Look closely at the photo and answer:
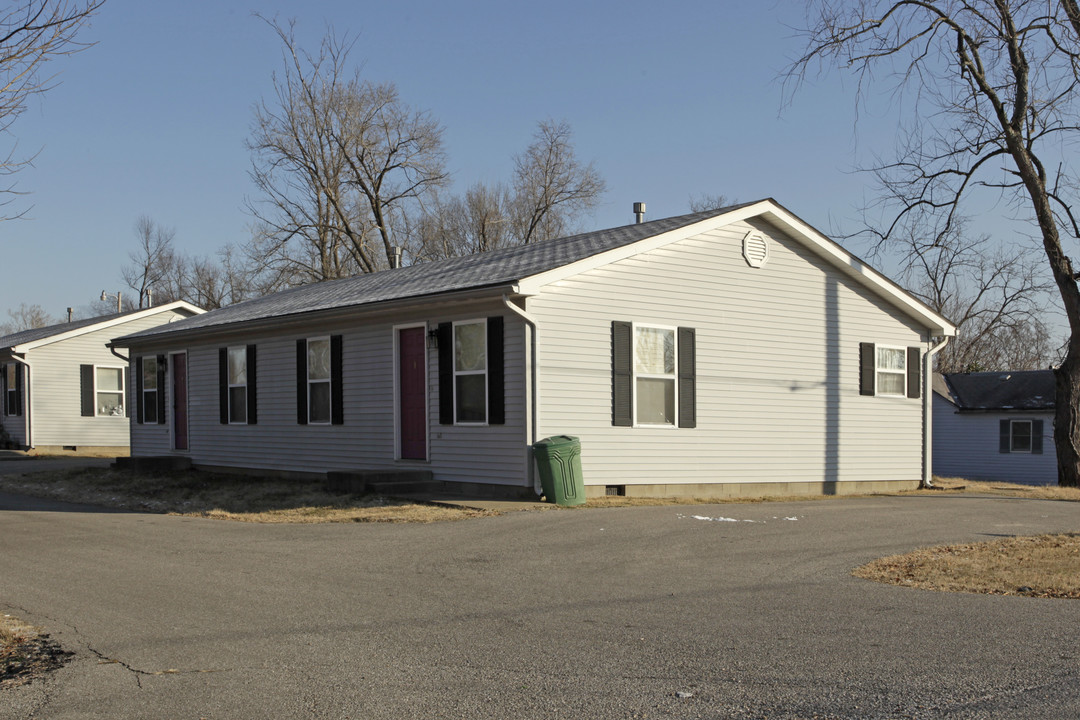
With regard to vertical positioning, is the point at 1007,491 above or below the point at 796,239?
below

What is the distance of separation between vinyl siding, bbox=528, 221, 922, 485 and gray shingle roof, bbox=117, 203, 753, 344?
2.01 ft

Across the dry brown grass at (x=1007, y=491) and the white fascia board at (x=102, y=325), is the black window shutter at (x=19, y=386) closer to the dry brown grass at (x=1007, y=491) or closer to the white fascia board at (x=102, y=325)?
the white fascia board at (x=102, y=325)

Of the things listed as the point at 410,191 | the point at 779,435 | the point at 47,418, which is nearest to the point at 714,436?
the point at 779,435

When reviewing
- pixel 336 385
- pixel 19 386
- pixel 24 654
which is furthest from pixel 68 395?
pixel 24 654

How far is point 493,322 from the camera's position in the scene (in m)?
14.3

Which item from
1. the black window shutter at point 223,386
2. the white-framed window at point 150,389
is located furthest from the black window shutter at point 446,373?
the white-framed window at point 150,389

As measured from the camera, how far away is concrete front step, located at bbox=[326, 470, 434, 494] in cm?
1461

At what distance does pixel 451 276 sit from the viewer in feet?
55.5

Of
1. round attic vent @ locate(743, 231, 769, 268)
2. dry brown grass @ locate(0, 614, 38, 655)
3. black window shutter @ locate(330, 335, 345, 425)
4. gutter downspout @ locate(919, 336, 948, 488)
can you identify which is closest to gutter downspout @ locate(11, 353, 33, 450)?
black window shutter @ locate(330, 335, 345, 425)

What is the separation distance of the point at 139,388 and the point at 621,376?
528 inches

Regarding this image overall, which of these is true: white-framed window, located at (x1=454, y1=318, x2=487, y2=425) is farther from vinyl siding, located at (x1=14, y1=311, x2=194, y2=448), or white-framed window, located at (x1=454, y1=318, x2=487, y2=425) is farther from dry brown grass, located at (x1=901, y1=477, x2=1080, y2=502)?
vinyl siding, located at (x1=14, y1=311, x2=194, y2=448)

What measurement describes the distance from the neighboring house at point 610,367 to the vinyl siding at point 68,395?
1136 cm

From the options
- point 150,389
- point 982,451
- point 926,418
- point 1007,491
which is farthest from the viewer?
point 982,451

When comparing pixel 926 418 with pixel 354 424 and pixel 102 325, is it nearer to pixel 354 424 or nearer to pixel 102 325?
pixel 354 424
